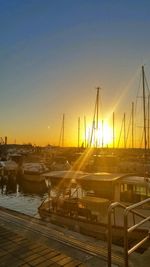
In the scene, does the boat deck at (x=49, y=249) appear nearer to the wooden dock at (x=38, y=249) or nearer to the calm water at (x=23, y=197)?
the wooden dock at (x=38, y=249)

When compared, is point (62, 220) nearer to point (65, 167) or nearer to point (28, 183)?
point (28, 183)

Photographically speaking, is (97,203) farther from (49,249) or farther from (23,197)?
(23,197)

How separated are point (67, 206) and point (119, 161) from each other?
39435 mm

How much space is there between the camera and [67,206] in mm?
17203

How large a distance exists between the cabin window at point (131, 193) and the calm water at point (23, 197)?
10.9 metres

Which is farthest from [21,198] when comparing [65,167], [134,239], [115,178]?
[134,239]

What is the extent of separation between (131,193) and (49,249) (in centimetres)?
1031

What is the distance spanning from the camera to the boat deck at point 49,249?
6.41 m

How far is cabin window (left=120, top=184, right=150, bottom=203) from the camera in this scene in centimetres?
1659

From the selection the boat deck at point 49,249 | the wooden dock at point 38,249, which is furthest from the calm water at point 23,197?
the boat deck at point 49,249

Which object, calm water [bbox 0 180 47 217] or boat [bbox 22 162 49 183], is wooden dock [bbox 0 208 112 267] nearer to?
calm water [bbox 0 180 47 217]

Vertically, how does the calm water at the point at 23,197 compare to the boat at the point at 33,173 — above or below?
below

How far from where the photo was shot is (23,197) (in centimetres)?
3372

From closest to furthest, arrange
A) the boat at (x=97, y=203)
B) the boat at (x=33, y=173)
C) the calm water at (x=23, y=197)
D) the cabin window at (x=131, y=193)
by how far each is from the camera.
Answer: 1. the boat at (x=97, y=203)
2. the cabin window at (x=131, y=193)
3. the calm water at (x=23, y=197)
4. the boat at (x=33, y=173)
